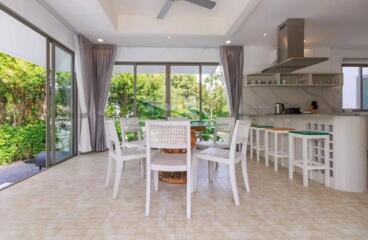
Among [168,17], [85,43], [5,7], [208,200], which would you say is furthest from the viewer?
[85,43]

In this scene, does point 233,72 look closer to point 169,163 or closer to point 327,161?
point 327,161

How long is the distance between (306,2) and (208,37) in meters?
2.00

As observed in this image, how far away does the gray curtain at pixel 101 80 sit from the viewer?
555 centimetres

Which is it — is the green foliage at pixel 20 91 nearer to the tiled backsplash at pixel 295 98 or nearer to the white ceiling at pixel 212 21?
the white ceiling at pixel 212 21

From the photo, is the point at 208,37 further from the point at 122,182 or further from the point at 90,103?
the point at 122,182

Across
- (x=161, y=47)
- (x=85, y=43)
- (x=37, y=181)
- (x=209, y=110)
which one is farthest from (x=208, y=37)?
(x=37, y=181)

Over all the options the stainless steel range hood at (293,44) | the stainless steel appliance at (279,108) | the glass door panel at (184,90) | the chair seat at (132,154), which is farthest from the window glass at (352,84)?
the chair seat at (132,154)

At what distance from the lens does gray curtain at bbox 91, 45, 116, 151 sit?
555 centimetres

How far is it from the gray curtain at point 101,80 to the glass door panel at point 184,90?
1496 millimetres

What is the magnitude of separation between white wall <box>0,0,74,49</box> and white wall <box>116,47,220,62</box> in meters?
1.31

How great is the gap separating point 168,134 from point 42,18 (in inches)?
121

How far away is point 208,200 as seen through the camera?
100 inches

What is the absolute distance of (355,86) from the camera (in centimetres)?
645

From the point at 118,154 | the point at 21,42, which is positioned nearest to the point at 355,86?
the point at 118,154
